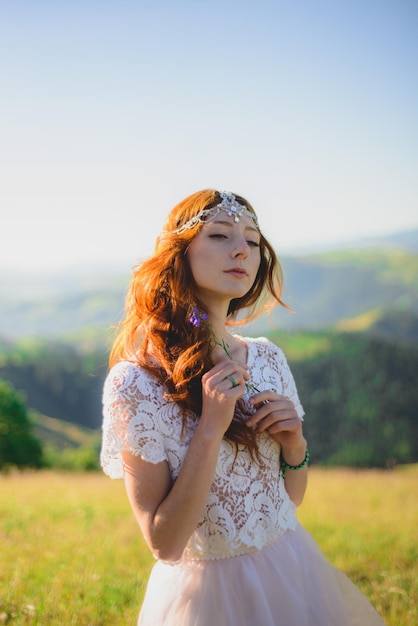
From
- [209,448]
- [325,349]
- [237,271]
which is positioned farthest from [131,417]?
[325,349]

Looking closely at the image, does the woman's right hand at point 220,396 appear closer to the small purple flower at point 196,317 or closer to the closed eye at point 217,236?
the small purple flower at point 196,317

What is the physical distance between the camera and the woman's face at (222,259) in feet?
6.39

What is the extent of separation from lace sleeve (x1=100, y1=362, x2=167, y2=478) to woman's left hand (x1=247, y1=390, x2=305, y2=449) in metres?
0.32

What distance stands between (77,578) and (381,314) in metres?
8.55

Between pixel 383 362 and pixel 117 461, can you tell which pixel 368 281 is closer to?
pixel 383 362

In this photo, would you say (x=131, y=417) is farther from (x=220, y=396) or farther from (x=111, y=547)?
(x=111, y=547)

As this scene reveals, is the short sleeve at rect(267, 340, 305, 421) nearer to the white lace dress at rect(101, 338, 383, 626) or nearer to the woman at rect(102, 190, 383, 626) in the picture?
the woman at rect(102, 190, 383, 626)

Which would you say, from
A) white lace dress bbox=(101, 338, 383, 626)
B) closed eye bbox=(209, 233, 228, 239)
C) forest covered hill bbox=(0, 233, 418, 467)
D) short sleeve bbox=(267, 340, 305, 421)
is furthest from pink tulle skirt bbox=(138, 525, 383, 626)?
forest covered hill bbox=(0, 233, 418, 467)

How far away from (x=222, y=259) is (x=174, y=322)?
28 centimetres

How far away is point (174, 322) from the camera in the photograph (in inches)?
78.4

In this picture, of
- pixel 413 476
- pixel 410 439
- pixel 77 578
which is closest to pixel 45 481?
pixel 77 578

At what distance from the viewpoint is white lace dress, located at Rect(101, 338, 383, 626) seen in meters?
1.76

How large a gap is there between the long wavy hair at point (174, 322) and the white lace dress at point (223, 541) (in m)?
0.07

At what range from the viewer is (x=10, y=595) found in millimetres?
3393
